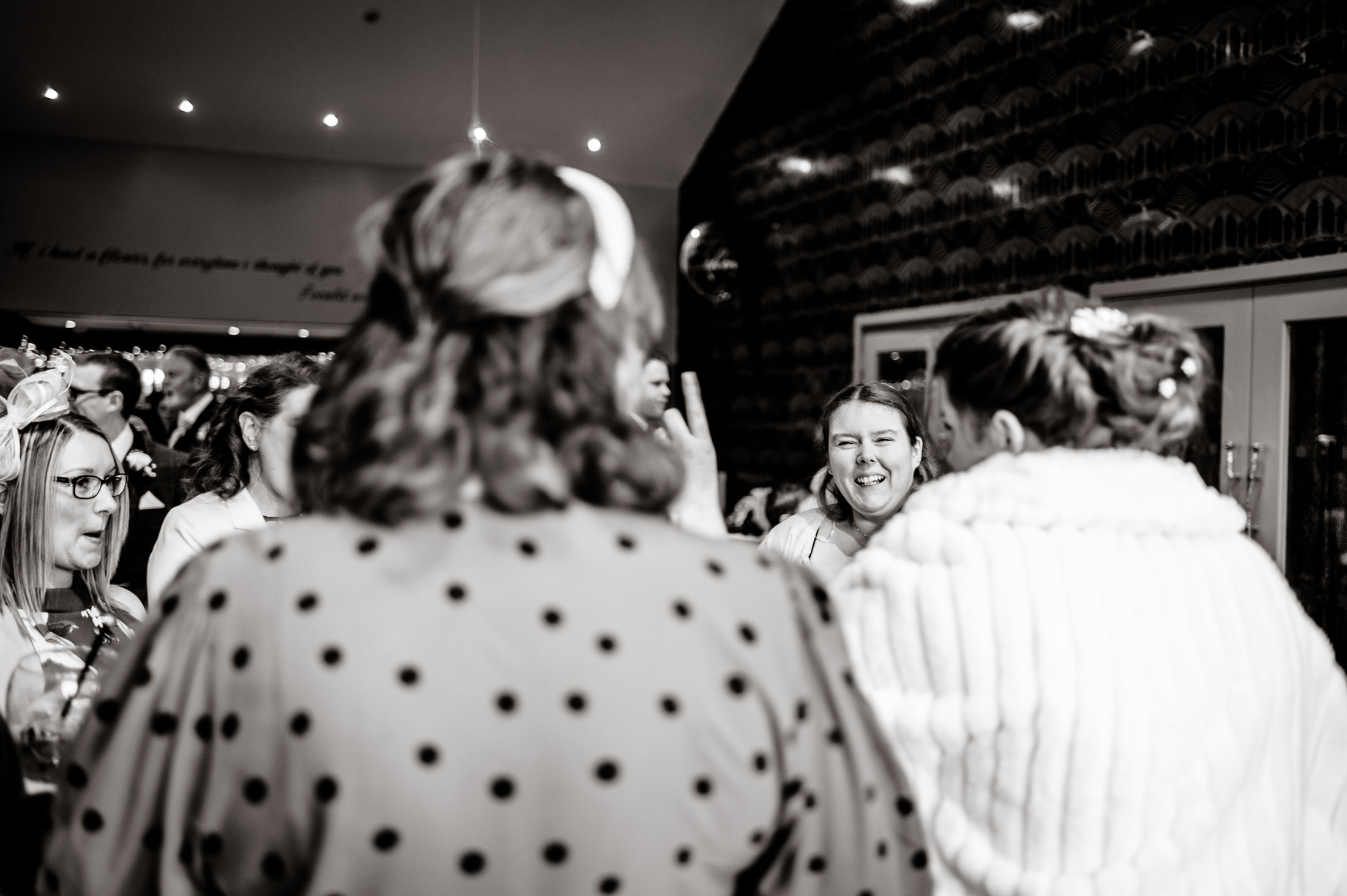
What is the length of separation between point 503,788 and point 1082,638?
644mm

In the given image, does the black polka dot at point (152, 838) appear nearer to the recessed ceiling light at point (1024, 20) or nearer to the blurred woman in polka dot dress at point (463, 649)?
the blurred woman in polka dot dress at point (463, 649)

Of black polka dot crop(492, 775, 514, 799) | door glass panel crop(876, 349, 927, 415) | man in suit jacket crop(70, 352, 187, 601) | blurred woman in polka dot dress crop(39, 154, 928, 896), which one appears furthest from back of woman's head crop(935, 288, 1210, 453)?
door glass panel crop(876, 349, 927, 415)

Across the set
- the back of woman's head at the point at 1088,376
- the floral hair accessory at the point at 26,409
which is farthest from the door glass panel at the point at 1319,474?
the floral hair accessory at the point at 26,409

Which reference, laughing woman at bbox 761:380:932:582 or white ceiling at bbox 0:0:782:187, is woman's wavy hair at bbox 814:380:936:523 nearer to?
laughing woman at bbox 761:380:932:582

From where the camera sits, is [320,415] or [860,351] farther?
[860,351]

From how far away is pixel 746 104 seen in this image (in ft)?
26.9

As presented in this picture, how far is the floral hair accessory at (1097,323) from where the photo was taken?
4.00 ft

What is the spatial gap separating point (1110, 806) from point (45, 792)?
110 centimetres

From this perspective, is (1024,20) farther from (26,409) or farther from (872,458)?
(26,409)

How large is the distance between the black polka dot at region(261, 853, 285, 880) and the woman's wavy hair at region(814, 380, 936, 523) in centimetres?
218

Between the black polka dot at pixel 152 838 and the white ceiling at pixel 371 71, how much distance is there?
21.5 feet

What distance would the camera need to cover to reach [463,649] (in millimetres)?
797

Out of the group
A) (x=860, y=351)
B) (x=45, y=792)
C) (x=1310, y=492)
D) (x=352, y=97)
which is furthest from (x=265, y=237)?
(x=45, y=792)

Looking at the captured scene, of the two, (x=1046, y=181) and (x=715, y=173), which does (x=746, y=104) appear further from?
(x=1046, y=181)
